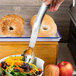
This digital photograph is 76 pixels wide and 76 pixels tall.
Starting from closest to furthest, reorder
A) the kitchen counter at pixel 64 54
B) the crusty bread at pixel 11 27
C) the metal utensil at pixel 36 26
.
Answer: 1. the metal utensil at pixel 36 26
2. the crusty bread at pixel 11 27
3. the kitchen counter at pixel 64 54

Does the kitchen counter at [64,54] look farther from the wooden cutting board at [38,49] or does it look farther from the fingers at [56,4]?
the fingers at [56,4]

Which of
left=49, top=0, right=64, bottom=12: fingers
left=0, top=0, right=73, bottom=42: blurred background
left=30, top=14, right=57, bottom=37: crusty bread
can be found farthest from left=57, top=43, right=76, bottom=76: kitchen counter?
left=49, top=0, right=64, bottom=12: fingers

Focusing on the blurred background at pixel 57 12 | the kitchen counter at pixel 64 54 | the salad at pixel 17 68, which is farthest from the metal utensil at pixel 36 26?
the blurred background at pixel 57 12

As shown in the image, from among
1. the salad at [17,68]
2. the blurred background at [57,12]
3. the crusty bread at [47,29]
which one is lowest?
the salad at [17,68]

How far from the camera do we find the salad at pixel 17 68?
0.79 m

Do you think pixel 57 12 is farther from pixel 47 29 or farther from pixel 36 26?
pixel 36 26

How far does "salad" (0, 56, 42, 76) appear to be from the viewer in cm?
79

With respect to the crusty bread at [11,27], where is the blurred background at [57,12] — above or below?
above

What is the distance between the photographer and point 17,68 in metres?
0.80

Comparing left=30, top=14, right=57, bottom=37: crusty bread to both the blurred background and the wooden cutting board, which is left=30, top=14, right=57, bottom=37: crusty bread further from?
the blurred background

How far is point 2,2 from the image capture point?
116 cm

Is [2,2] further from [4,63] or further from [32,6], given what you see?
[4,63]

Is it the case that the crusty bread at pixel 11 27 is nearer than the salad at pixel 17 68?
No

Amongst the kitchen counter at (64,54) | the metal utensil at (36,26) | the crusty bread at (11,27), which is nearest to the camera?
the metal utensil at (36,26)
